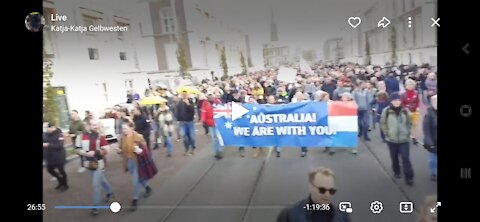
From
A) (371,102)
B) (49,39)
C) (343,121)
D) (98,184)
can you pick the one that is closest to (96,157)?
(98,184)

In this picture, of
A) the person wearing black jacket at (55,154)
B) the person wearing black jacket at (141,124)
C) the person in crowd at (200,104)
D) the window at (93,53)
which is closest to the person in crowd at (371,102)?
the person in crowd at (200,104)

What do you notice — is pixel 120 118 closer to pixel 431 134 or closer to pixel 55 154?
pixel 55 154

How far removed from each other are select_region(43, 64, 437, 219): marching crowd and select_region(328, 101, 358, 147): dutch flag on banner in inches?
1.2

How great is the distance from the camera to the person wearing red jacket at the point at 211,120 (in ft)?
5.07

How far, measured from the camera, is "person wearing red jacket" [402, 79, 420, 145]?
4.52 ft

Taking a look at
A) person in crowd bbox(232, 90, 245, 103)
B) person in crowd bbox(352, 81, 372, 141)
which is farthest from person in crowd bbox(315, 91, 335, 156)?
person in crowd bbox(232, 90, 245, 103)

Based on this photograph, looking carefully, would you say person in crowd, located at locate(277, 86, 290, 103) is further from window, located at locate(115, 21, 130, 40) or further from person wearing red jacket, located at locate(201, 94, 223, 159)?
window, located at locate(115, 21, 130, 40)

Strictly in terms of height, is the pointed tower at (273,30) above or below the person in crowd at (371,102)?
above

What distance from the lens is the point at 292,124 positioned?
146 centimetres

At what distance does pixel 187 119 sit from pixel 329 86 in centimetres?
66
